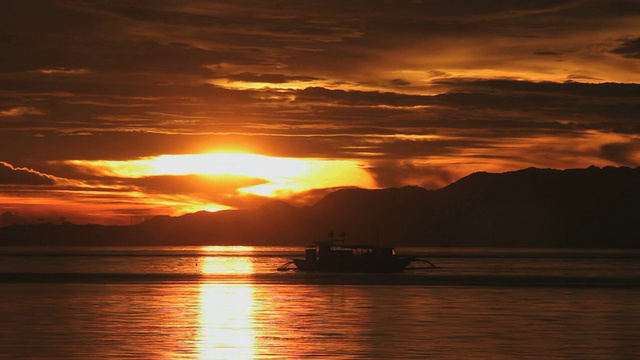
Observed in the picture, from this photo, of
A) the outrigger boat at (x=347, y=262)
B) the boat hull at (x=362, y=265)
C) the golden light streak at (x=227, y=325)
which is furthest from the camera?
the boat hull at (x=362, y=265)

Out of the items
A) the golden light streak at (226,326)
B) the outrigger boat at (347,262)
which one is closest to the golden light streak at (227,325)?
the golden light streak at (226,326)

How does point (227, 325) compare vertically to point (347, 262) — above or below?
below

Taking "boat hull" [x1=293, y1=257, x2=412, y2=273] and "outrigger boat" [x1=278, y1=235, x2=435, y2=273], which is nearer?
"outrigger boat" [x1=278, y1=235, x2=435, y2=273]

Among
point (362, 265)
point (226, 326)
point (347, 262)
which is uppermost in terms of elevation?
point (347, 262)

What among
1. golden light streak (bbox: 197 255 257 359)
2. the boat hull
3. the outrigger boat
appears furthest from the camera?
the boat hull

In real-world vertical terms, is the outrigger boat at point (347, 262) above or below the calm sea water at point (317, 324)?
above

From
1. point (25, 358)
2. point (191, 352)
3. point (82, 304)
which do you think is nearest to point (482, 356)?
point (191, 352)

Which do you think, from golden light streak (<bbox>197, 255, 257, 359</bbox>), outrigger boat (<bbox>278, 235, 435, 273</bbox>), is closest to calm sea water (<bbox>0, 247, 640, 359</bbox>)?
golden light streak (<bbox>197, 255, 257, 359</bbox>)

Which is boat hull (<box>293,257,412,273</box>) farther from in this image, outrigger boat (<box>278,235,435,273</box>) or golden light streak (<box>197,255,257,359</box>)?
golden light streak (<box>197,255,257,359</box>)

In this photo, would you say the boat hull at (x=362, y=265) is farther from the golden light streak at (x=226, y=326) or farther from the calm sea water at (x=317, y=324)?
the golden light streak at (x=226, y=326)

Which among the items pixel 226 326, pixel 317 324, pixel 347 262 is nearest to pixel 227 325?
pixel 226 326

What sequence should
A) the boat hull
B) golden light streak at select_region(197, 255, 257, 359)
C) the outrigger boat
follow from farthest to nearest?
the boat hull, the outrigger boat, golden light streak at select_region(197, 255, 257, 359)

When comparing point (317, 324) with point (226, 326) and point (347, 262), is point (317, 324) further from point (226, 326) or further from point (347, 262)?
point (347, 262)

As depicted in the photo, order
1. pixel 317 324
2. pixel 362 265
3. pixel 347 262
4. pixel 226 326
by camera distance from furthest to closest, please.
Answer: pixel 362 265
pixel 347 262
pixel 317 324
pixel 226 326
